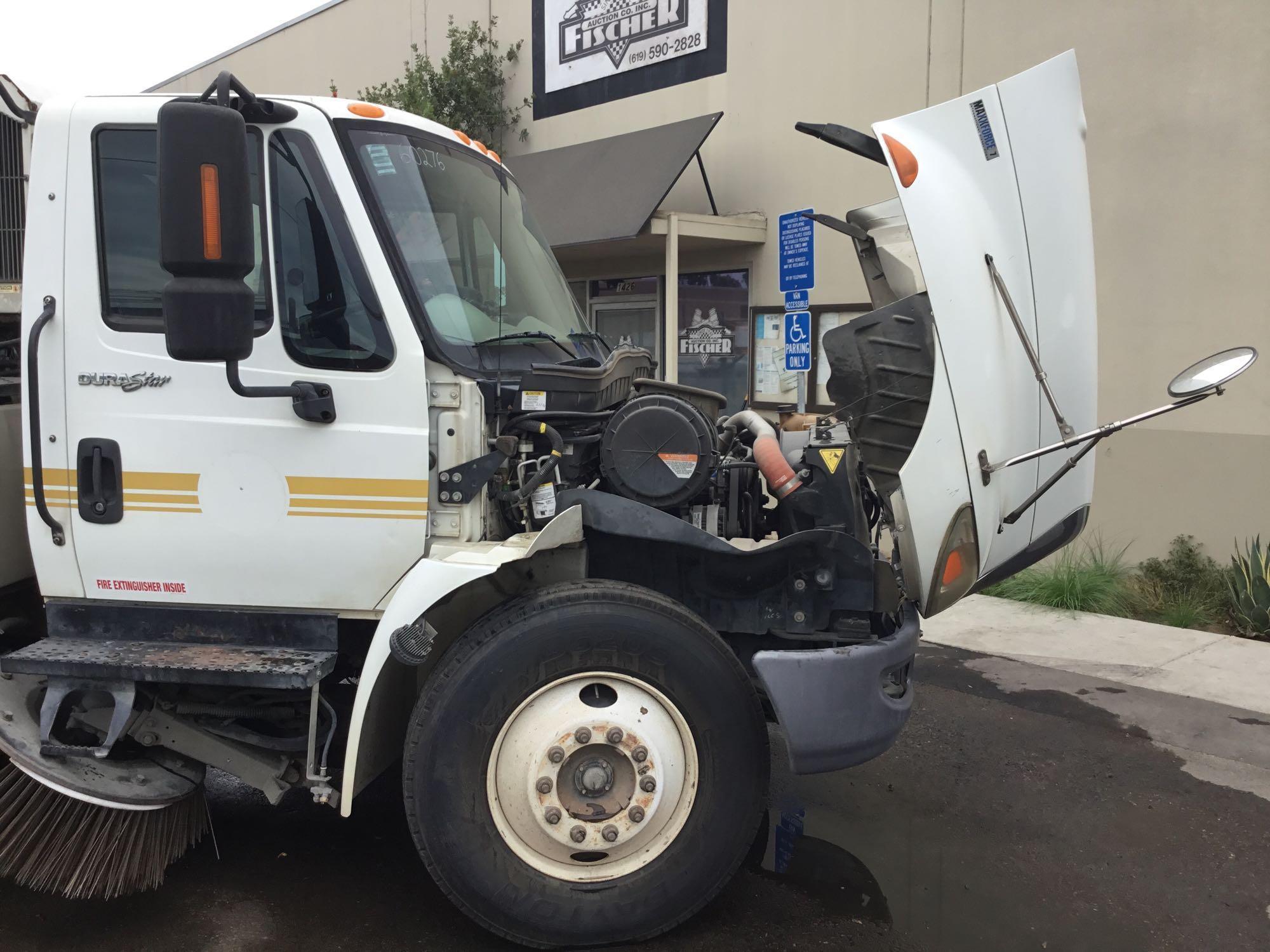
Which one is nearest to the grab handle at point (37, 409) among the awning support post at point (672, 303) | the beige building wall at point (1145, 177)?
the awning support post at point (672, 303)

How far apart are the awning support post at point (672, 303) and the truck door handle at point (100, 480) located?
7064 mm

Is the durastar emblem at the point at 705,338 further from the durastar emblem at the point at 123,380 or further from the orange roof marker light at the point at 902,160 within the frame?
the durastar emblem at the point at 123,380

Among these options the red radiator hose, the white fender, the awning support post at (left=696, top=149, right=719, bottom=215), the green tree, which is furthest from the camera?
the green tree

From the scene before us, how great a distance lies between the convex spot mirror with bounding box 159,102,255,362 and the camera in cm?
257

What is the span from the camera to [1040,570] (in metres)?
8.49

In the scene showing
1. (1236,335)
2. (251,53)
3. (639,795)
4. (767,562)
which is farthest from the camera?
(251,53)

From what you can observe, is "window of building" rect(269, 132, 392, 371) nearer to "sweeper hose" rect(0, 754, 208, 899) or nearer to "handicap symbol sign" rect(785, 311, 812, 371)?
"sweeper hose" rect(0, 754, 208, 899)

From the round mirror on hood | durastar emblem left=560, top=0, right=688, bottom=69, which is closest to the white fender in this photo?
the round mirror on hood

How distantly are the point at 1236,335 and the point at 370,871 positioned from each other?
282 inches

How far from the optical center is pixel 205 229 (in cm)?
260

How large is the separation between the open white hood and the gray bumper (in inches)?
13.1

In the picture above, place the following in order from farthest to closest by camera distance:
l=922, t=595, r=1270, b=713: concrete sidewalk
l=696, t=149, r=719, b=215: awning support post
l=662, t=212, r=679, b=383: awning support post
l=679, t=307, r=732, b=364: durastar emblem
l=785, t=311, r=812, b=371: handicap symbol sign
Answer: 1. l=679, t=307, r=732, b=364: durastar emblem
2. l=696, t=149, r=719, b=215: awning support post
3. l=662, t=212, r=679, b=383: awning support post
4. l=785, t=311, r=812, b=371: handicap symbol sign
5. l=922, t=595, r=1270, b=713: concrete sidewalk

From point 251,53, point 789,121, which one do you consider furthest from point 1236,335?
point 251,53

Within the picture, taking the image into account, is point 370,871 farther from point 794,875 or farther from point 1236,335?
point 1236,335
